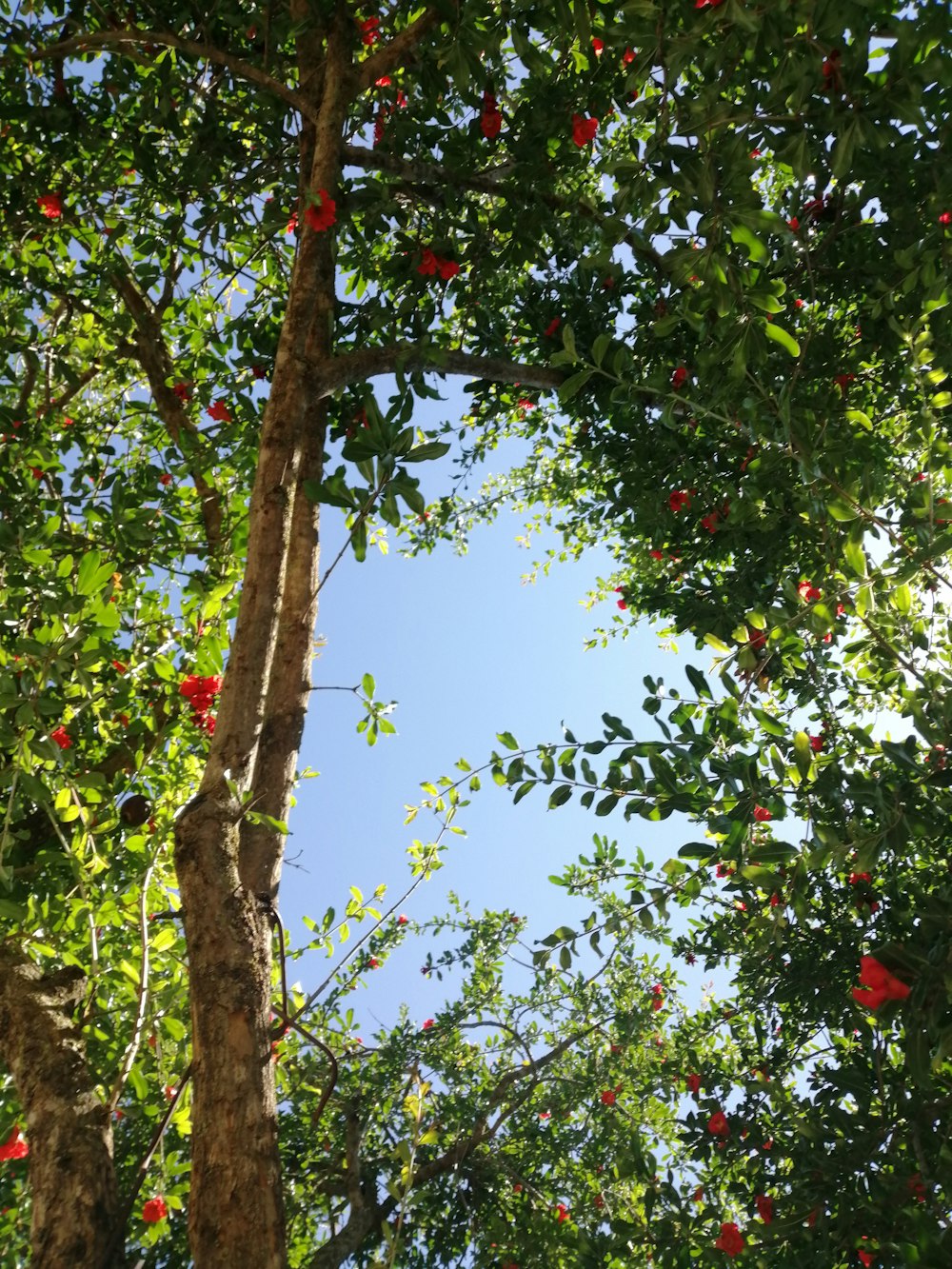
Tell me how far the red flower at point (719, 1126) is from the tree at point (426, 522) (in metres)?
0.02

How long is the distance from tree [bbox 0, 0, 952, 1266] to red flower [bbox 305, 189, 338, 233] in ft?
0.04

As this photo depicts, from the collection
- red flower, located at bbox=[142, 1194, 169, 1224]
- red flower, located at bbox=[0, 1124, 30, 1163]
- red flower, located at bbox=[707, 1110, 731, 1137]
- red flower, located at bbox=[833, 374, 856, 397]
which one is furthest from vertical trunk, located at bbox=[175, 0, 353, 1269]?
red flower, located at bbox=[707, 1110, 731, 1137]

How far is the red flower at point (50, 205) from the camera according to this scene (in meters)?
2.88

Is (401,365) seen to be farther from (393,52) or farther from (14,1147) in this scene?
(14,1147)

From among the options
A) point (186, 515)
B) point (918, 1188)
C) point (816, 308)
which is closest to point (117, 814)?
point (186, 515)

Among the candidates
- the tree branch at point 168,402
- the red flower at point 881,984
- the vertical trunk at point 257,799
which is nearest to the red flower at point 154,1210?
the vertical trunk at point 257,799

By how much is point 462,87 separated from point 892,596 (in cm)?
136

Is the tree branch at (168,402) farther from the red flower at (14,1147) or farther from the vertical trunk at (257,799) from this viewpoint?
the red flower at (14,1147)

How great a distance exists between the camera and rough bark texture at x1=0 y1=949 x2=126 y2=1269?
3.87 ft

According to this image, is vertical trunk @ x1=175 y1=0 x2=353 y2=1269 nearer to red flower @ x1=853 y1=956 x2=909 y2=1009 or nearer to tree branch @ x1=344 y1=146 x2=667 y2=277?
tree branch @ x1=344 y1=146 x2=667 y2=277

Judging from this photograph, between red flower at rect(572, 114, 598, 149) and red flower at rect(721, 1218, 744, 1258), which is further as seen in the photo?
red flower at rect(572, 114, 598, 149)

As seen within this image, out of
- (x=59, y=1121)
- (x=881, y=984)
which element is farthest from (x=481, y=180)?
(x=59, y=1121)

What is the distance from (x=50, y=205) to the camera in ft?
9.48

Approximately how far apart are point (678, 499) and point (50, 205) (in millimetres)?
2506
